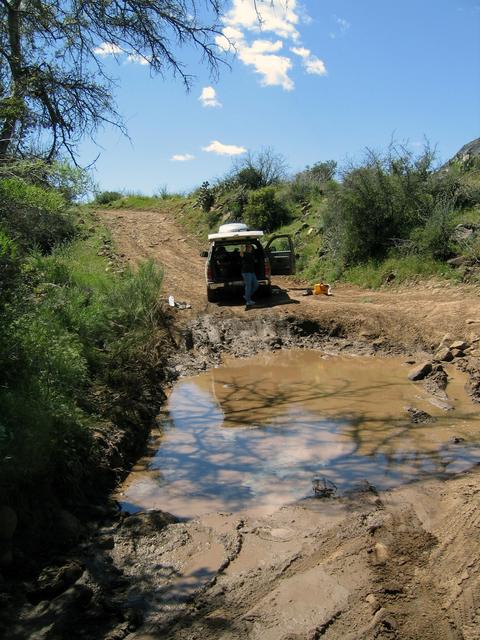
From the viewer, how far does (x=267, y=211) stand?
75.7ft

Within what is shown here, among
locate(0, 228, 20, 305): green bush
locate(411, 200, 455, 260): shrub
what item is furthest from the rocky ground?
locate(411, 200, 455, 260): shrub

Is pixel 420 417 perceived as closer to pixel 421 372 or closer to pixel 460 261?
pixel 421 372

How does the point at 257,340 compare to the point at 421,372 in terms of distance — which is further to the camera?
the point at 257,340

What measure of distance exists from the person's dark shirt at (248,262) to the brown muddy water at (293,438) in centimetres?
405

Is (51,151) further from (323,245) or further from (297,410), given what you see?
(323,245)

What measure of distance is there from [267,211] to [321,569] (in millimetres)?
20061

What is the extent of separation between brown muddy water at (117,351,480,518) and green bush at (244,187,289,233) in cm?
1370

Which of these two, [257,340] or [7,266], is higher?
[7,266]

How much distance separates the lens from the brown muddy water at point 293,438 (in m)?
5.68

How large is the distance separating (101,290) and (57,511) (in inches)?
282

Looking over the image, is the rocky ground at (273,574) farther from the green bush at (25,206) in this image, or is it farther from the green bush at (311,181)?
the green bush at (311,181)

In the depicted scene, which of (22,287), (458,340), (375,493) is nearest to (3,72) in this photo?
(22,287)

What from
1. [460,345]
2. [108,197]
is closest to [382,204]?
[460,345]

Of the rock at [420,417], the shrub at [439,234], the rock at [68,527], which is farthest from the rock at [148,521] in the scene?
the shrub at [439,234]
